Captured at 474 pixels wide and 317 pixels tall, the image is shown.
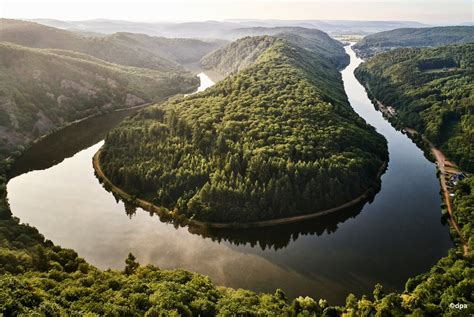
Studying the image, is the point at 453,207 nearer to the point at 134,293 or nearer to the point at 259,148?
the point at 259,148

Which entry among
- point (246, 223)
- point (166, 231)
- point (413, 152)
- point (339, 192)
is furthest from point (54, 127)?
point (413, 152)

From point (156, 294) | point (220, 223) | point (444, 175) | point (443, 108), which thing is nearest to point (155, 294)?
point (156, 294)

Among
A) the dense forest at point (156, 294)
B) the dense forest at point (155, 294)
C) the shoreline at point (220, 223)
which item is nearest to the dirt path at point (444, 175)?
the dense forest at point (155, 294)

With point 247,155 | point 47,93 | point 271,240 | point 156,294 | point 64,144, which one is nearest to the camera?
point 156,294

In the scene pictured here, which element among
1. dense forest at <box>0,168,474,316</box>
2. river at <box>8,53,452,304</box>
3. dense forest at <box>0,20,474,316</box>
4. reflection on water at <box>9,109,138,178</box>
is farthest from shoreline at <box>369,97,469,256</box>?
reflection on water at <box>9,109,138,178</box>

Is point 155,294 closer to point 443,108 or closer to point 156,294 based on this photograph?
point 156,294

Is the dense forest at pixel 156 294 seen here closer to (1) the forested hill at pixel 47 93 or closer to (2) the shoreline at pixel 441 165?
(2) the shoreline at pixel 441 165

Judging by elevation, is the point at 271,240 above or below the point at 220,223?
below
